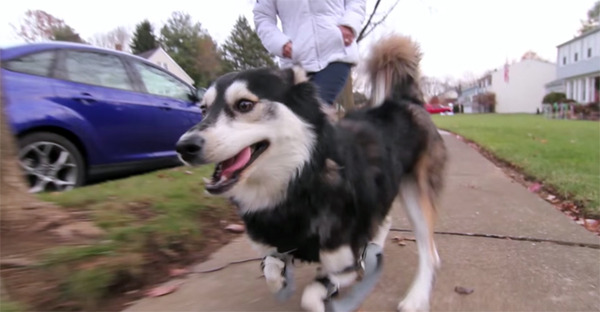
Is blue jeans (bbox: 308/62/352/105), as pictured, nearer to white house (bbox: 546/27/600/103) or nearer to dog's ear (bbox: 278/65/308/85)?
dog's ear (bbox: 278/65/308/85)

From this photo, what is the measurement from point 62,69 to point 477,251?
14.7ft

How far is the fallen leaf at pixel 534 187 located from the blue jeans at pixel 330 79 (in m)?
3.34

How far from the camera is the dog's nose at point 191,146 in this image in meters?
1.79

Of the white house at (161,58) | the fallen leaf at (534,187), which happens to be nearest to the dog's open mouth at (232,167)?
the fallen leaf at (534,187)

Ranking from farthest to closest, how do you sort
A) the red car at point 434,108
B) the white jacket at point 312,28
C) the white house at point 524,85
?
the white house at point 524,85
the red car at point 434,108
the white jacket at point 312,28

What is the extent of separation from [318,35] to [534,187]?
3.89 meters

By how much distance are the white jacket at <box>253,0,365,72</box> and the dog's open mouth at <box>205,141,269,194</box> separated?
3.57 feet

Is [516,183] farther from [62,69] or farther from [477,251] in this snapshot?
[62,69]

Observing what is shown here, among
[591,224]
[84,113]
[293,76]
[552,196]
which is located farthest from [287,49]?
[552,196]

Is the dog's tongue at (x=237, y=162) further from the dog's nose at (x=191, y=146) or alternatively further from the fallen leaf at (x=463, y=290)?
the fallen leaf at (x=463, y=290)

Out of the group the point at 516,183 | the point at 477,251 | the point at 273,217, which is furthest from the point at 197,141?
the point at 516,183

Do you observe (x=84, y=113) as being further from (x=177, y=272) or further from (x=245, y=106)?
(x=245, y=106)

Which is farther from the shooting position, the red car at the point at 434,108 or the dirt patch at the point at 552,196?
the dirt patch at the point at 552,196

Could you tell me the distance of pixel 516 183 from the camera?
537cm
